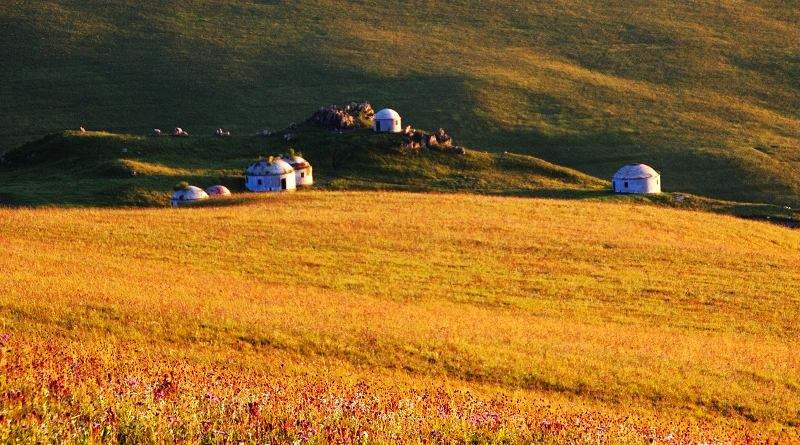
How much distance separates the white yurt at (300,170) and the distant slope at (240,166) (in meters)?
1.23

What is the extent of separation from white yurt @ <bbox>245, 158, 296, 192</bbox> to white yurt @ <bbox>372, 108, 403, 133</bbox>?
18.5m

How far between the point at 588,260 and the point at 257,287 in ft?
60.3

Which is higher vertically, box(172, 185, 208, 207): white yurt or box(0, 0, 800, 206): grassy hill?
box(0, 0, 800, 206): grassy hill

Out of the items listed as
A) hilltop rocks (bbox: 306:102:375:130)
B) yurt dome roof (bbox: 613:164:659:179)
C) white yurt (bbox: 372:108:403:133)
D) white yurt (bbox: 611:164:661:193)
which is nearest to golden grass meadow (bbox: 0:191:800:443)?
white yurt (bbox: 611:164:661:193)

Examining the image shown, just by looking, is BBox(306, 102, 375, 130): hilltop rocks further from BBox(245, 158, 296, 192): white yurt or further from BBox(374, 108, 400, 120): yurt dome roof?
BBox(245, 158, 296, 192): white yurt

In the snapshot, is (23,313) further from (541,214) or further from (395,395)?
(541,214)

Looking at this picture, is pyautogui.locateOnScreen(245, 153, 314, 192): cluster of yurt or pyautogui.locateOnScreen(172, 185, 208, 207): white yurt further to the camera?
pyautogui.locateOnScreen(245, 153, 314, 192): cluster of yurt

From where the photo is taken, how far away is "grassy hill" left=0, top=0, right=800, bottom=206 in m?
116

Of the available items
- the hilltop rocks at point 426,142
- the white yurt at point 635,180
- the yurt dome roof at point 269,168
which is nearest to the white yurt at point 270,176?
the yurt dome roof at point 269,168

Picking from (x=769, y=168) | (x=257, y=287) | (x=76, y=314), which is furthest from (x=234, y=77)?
(x=76, y=314)

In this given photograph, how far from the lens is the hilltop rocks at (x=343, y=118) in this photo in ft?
322

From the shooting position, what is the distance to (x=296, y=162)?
83375 millimetres

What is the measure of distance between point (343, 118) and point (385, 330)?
2922 inches

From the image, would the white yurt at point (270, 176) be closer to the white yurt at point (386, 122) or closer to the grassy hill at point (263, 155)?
the grassy hill at point (263, 155)
